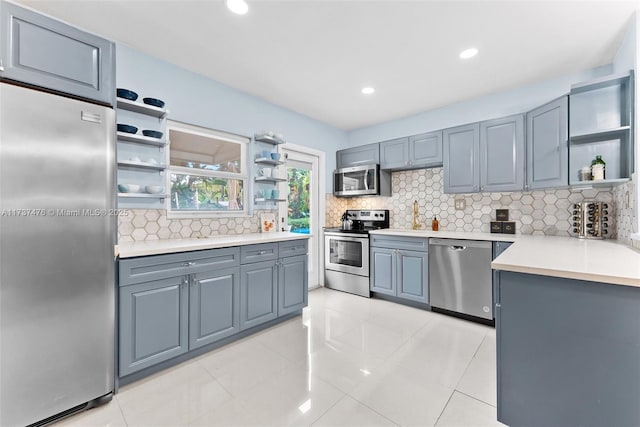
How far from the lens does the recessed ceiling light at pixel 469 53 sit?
234 centimetres

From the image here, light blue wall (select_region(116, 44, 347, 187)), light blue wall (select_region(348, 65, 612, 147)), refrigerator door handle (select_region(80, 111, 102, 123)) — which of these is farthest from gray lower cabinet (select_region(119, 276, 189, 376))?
light blue wall (select_region(348, 65, 612, 147))

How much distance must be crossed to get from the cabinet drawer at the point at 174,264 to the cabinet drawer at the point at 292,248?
1.73 feet

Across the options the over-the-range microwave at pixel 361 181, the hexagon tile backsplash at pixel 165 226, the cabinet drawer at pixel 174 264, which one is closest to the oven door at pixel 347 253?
the over-the-range microwave at pixel 361 181

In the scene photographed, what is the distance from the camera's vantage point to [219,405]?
5.39 feet

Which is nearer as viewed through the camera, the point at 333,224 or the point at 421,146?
the point at 421,146

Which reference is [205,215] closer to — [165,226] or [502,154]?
[165,226]

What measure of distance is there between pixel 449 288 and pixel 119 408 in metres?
3.08

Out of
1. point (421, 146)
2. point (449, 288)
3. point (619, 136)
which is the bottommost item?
point (449, 288)

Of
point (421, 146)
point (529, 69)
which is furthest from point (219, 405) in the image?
point (529, 69)

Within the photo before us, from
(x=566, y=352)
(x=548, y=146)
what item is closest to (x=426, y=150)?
(x=548, y=146)

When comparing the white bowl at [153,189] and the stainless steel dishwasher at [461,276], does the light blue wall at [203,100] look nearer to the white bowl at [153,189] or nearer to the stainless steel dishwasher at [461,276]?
the white bowl at [153,189]

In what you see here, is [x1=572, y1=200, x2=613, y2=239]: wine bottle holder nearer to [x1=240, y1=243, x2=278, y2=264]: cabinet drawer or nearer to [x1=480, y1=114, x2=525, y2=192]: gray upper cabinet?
[x1=480, y1=114, x2=525, y2=192]: gray upper cabinet

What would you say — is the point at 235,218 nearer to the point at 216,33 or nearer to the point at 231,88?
the point at 231,88

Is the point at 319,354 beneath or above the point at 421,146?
beneath
